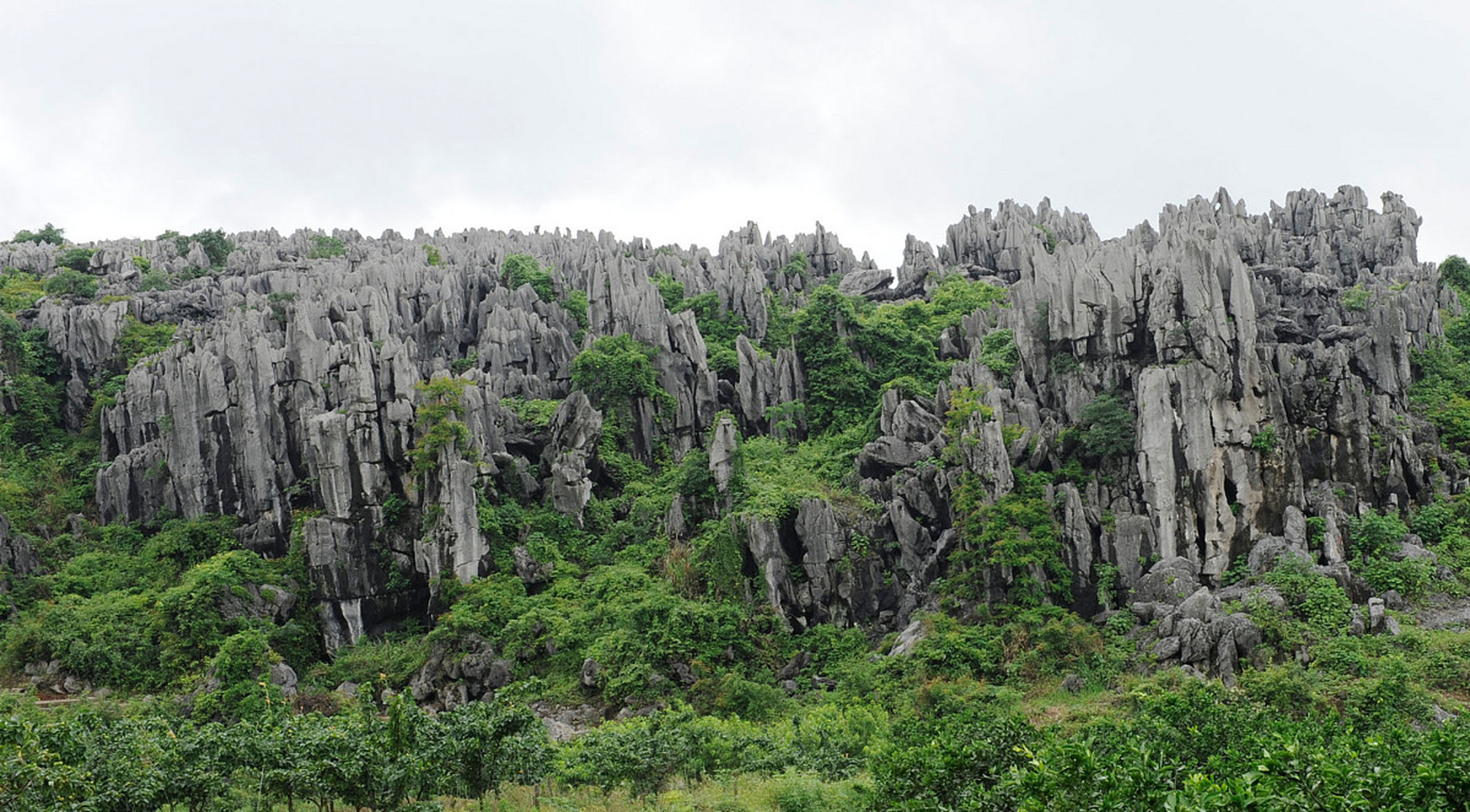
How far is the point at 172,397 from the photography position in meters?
39.9

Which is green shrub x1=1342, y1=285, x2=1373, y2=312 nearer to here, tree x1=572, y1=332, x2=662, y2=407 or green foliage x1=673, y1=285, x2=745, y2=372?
green foliage x1=673, y1=285, x2=745, y2=372

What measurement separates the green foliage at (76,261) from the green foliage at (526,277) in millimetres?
27192

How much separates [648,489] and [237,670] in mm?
16007

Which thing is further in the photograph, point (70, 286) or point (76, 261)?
point (76, 261)

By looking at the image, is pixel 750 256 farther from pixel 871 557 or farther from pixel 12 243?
pixel 12 243

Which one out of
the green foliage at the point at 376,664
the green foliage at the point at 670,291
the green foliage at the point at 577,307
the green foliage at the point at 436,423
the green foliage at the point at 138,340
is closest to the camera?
the green foliage at the point at 376,664

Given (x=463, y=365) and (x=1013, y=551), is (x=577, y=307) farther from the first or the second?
(x=1013, y=551)

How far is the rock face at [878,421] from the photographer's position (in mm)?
30922

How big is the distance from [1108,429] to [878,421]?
9.97 meters

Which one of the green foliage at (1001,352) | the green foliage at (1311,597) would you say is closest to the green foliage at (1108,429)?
the green foliage at (1001,352)

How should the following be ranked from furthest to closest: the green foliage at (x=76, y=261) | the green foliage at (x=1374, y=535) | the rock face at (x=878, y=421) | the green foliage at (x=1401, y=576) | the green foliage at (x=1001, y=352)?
the green foliage at (x=76, y=261) → the green foliage at (x=1001, y=352) → the rock face at (x=878, y=421) → the green foliage at (x=1374, y=535) → the green foliage at (x=1401, y=576)

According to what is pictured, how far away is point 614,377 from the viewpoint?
41312 mm

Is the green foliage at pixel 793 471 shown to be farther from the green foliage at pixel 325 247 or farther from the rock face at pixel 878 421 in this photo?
the green foliage at pixel 325 247

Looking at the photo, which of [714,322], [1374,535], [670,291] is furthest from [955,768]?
[670,291]
